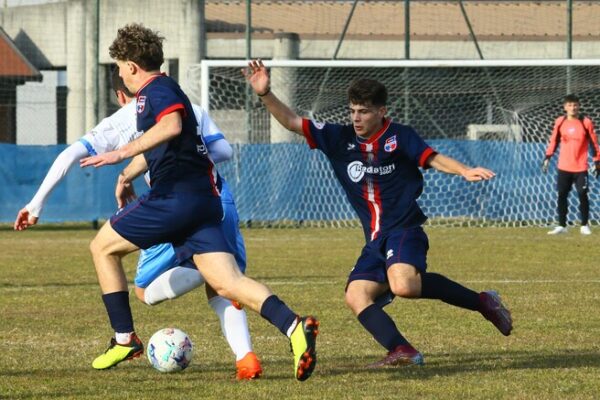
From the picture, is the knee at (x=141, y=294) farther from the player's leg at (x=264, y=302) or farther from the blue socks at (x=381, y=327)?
the blue socks at (x=381, y=327)

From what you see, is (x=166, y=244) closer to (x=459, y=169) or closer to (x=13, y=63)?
(x=459, y=169)

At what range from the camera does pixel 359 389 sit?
5938 millimetres

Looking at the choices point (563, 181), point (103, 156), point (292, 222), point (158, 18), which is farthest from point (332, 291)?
point (158, 18)

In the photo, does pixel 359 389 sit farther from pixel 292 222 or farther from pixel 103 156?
pixel 292 222

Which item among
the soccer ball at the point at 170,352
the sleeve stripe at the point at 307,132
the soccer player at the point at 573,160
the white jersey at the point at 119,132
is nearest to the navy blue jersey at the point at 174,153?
the white jersey at the point at 119,132

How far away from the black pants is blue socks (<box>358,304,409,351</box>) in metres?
11.9

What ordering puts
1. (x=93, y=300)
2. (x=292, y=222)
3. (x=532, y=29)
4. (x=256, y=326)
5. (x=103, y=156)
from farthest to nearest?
(x=532, y=29) < (x=292, y=222) < (x=93, y=300) < (x=256, y=326) < (x=103, y=156)

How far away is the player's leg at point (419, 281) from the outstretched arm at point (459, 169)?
42 cm

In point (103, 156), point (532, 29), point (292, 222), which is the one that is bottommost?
point (292, 222)

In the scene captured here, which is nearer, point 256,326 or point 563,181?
point 256,326

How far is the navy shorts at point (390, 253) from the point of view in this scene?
6.76 m

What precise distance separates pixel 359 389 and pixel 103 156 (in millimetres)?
1566

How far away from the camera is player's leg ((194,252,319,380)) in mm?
5590

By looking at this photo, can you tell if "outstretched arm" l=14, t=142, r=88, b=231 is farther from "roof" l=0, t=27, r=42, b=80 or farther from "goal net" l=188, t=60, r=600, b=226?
"roof" l=0, t=27, r=42, b=80
